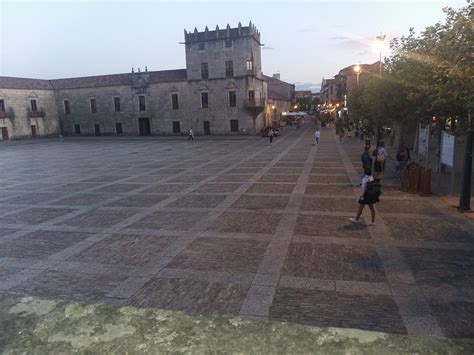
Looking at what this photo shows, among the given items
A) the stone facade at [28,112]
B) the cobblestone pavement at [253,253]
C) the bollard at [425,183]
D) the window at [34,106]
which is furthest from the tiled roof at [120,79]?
the bollard at [425,183]

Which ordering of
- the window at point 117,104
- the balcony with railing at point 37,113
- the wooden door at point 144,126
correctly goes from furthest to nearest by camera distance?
the window at point 117,104, the balcony with railing at point 37,113, the wooden door at point 144,126

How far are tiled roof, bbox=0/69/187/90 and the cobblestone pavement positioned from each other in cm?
3584

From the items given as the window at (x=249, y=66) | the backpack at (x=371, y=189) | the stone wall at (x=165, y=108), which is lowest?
the backpack at (x=371, y=189)

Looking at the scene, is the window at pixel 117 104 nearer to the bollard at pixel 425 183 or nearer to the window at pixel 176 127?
the window at pixel 176 127

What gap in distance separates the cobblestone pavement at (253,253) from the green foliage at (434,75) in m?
3.41

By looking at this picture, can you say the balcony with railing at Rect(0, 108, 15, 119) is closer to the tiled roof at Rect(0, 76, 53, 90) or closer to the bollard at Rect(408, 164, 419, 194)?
the tiled roof at Rect(0, 76, 53, 90)

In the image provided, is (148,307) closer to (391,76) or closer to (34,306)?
(34,306)

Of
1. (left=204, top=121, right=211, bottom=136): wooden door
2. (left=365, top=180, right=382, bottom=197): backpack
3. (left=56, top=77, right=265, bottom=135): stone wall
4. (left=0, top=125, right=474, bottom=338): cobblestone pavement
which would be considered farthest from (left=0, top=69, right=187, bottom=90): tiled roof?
(left=365, top=180, right=382, bottom=197): backpack

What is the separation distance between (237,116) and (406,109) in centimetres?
3061

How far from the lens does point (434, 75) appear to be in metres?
12.2

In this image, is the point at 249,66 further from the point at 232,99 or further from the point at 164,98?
the point at 164,98

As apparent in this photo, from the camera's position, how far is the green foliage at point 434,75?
33.4ft

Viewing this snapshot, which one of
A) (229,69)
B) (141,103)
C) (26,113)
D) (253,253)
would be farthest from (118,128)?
(253,253)

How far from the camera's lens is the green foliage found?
10195 mm
